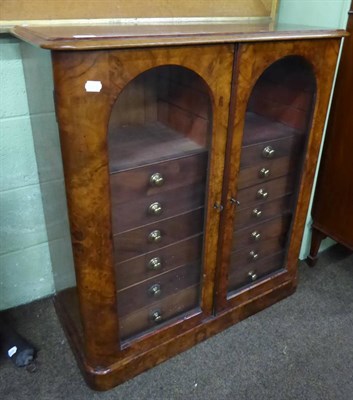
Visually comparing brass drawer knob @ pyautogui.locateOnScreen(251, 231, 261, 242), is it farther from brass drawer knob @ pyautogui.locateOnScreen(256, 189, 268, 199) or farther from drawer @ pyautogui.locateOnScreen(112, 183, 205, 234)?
drawer @ pyautogui.locateOnScreen(112, 183, 205, 234)

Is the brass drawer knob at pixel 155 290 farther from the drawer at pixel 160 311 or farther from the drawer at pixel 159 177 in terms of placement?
the drawer at pixel 159 177

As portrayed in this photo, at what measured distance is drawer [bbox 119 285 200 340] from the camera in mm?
1347

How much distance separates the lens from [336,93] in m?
1.56

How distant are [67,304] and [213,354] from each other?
1.84 feet

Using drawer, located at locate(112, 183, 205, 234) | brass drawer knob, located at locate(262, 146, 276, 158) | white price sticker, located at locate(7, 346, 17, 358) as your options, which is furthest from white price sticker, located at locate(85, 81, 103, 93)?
white price sticker, located at locate(7, 346, 17, 358)

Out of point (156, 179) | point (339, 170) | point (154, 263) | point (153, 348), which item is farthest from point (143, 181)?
point (339, 170)

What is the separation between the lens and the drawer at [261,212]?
4.80ft

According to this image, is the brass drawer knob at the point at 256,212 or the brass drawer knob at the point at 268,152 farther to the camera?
the brass drawer knob at the point at 256,212

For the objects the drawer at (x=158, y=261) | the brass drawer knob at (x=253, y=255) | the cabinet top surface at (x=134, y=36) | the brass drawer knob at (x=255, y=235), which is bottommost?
the brass drawer knob at (x=253, y=255)

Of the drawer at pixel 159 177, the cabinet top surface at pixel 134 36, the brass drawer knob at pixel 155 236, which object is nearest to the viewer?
the cabinet top surface at pixel 134 36

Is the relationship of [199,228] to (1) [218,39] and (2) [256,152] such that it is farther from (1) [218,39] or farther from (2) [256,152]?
(1) [218,39]

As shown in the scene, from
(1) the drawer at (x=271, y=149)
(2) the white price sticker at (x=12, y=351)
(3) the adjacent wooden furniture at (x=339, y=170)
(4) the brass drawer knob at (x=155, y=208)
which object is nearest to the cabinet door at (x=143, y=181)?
(4) the brass drawer knob at (x=155, y=208)

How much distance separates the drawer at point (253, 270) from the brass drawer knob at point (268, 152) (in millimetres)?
450

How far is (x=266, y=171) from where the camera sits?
4.66ft
